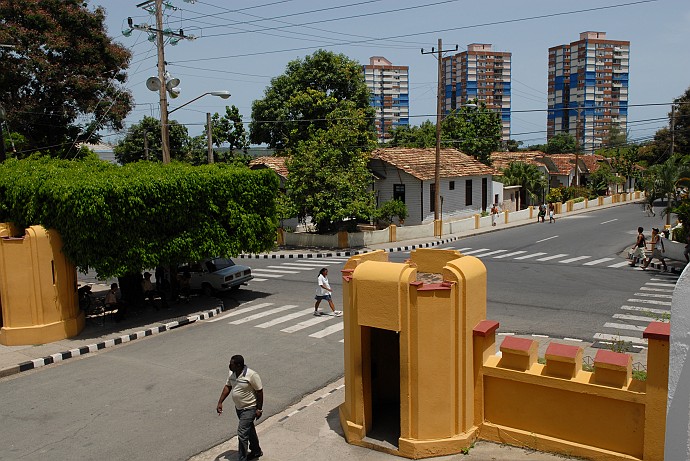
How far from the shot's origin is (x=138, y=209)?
52.3ft

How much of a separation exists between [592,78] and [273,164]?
10466cm

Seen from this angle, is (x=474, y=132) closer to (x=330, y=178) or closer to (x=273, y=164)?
(x=273, y=164)

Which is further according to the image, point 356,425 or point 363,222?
point 363,222

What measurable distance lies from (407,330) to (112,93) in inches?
1204

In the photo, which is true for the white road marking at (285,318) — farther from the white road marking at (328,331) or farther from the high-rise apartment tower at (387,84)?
the high-rise apartment tower at (387,84)

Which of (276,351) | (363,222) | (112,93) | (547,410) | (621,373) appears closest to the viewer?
(621,373)

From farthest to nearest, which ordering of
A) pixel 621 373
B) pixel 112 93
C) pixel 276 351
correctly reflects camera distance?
pixel 112 93, pixel 276 351, pixel 621 373

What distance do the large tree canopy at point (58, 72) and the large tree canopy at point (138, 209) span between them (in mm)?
15013

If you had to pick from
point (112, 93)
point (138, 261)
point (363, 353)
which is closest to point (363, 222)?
point (112, 93)

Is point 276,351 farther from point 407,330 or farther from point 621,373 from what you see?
point 621,373

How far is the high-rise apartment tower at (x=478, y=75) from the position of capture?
131 m

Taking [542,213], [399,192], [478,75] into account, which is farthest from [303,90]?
[478,75]

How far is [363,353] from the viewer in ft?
28.7

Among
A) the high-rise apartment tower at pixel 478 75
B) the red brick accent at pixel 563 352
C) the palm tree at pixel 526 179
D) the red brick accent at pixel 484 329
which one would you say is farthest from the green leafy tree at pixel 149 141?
the high-rise apartment tower at pixel 478 75
